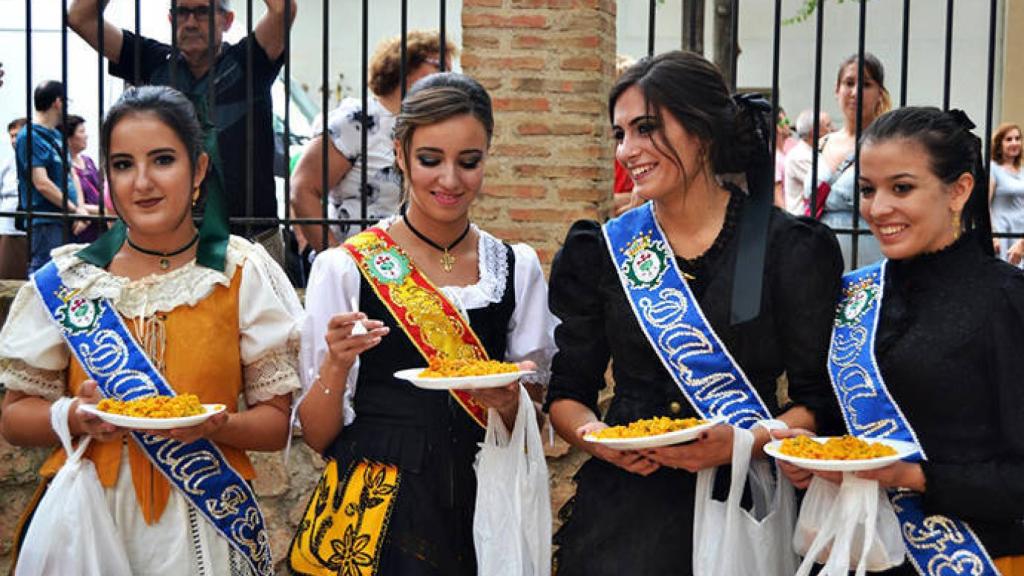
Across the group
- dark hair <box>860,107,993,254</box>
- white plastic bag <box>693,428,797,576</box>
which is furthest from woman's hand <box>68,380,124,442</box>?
dark hair <box>860,107,993,254</box>

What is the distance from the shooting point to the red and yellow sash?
3.73 m

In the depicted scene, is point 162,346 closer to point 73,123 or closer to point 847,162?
point 847,162

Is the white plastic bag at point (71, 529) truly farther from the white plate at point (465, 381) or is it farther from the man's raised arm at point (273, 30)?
the man's raised arm at point (273, 30)

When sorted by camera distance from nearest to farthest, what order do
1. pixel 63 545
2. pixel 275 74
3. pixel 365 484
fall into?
pixel 63 545 < pixel 365 484 < pixel 275 74

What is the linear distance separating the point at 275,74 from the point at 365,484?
2.39 metres

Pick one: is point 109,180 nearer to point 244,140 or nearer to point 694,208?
point 694,208

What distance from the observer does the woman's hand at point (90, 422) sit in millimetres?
3418

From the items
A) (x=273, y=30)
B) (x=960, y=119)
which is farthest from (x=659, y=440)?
(x=273, y=30)

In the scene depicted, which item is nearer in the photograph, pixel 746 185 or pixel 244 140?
pixel 746 185

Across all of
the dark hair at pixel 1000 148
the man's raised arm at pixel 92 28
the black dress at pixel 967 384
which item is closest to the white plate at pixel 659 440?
the black dress at pixel 967 384

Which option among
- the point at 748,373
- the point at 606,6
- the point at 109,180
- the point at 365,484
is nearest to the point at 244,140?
the point at 606,6

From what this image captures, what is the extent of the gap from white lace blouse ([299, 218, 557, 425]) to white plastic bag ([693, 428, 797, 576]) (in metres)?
0.65

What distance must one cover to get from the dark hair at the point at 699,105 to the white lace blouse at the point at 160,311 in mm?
1030

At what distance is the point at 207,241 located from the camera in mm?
3730
